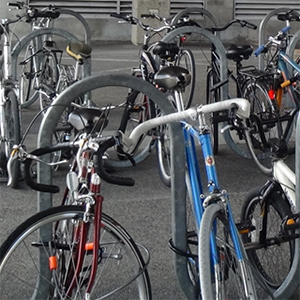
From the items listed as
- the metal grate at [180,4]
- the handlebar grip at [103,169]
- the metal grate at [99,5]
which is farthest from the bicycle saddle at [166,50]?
the metal grate at [180,4]

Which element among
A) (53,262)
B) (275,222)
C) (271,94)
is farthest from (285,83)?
(53,262)

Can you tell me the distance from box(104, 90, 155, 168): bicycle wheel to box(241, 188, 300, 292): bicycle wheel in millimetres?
1806

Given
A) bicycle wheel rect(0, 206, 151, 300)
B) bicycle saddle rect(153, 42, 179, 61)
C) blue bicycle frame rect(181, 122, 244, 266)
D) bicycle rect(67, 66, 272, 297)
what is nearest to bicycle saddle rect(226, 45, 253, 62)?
bicycle saddle rect(153, 42, 179, 61)

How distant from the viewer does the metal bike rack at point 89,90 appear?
300cm

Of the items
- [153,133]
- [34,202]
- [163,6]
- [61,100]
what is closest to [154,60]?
[153,133]

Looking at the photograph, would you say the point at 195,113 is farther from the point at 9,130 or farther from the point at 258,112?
the point at 258,112

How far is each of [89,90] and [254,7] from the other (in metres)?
12.5

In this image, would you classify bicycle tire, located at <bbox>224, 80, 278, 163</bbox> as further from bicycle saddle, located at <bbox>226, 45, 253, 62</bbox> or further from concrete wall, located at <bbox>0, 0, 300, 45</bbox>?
concrete wall, located at <bbox>0, 0, 300, 45</bbox>

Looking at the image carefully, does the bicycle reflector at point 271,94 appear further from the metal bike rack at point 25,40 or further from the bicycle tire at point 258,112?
the metal bike rack at point 25,40

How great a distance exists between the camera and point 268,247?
354 centimetres

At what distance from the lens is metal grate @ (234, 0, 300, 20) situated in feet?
48.6

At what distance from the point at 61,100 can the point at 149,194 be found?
2.25 metres

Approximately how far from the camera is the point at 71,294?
2961mm

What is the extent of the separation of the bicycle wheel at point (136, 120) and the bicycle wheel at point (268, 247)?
181 centimetres
